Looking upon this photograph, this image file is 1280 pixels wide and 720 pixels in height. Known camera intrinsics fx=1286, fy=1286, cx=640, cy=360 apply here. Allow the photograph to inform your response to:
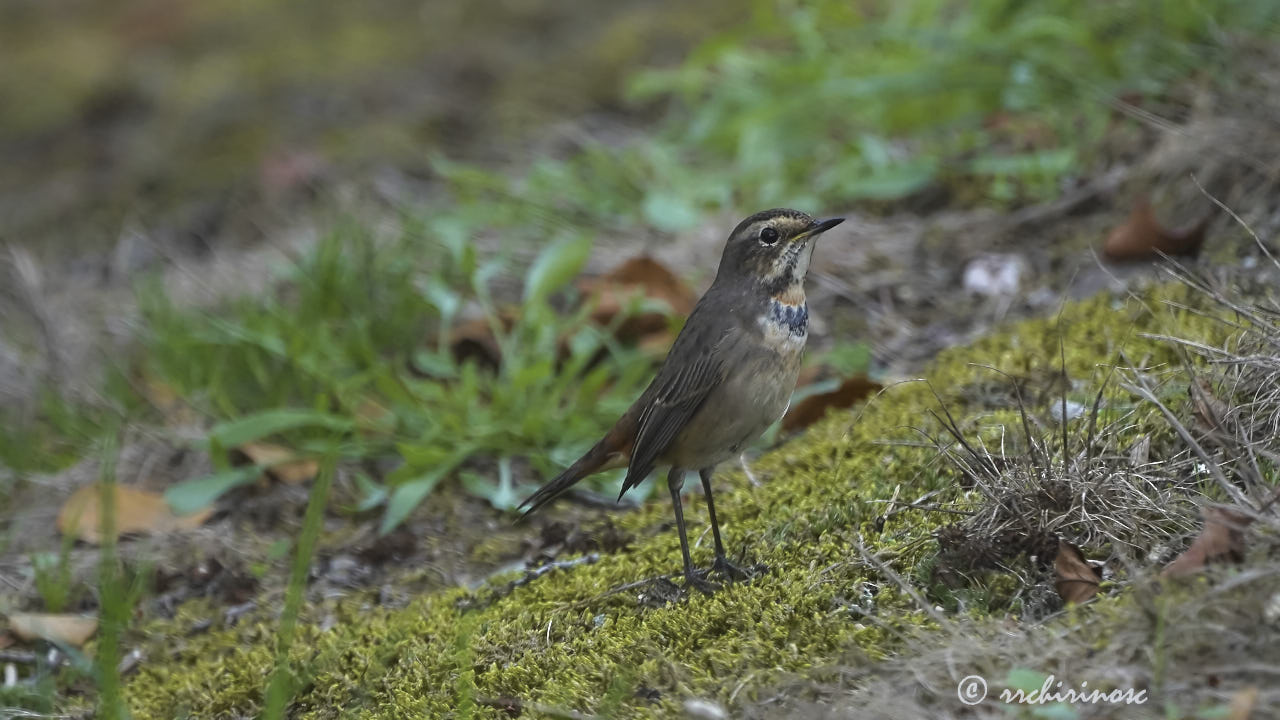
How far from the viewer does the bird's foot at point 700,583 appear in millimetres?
3498

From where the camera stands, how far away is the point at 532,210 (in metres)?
6.76

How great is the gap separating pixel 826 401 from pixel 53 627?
2.87 meters

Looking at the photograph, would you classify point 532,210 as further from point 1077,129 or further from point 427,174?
point 1077,129

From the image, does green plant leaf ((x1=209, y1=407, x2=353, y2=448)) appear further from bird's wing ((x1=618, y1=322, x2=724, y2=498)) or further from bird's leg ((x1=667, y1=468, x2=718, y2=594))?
bird's leg ((x1=667, y1=468, x2=718, y2=594))

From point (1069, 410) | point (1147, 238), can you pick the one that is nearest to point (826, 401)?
point (1069, 410)

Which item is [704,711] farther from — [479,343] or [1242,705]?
[479,343]

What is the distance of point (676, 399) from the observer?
12.7 ft

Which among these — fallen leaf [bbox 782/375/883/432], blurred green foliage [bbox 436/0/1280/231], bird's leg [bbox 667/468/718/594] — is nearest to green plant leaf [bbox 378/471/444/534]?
bird's leg [bbox 667/468/718/594]

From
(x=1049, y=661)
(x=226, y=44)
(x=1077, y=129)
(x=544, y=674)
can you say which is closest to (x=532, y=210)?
(x=1077, y=129)

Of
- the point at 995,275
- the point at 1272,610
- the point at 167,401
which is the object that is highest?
the point at 1272,610

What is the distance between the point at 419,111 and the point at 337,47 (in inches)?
70.3

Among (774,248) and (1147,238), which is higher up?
(774,248)

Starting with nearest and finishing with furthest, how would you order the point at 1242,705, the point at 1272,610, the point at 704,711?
the point at 1242,705, the point at 1272,610, the point at 704,711

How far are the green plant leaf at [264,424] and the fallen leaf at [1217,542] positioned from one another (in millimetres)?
3322
